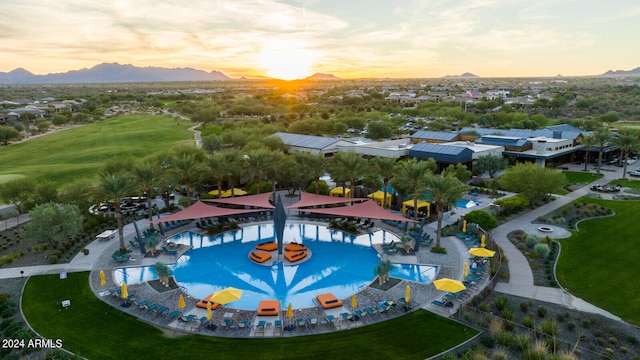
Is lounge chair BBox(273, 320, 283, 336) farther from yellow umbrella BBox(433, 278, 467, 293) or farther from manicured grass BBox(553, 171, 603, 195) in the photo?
manicured grass BBox(553, 171, 603, 195)

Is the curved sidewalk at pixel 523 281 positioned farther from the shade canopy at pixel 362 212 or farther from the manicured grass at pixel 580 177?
the manicured grass at pixel 580 177

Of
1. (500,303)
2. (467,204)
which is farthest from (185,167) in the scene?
(467,204)

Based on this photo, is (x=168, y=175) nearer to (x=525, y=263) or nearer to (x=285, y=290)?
(x=285, y=290)

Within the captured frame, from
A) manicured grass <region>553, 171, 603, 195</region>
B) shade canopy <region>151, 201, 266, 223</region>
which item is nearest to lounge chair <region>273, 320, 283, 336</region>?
shade canopy <region>151, 201, 266, 223</region>

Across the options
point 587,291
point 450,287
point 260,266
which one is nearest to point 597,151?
point 587,291

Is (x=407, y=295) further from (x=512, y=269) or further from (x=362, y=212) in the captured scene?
(x=362, y=212)

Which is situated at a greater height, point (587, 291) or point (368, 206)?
point (368, 206)
